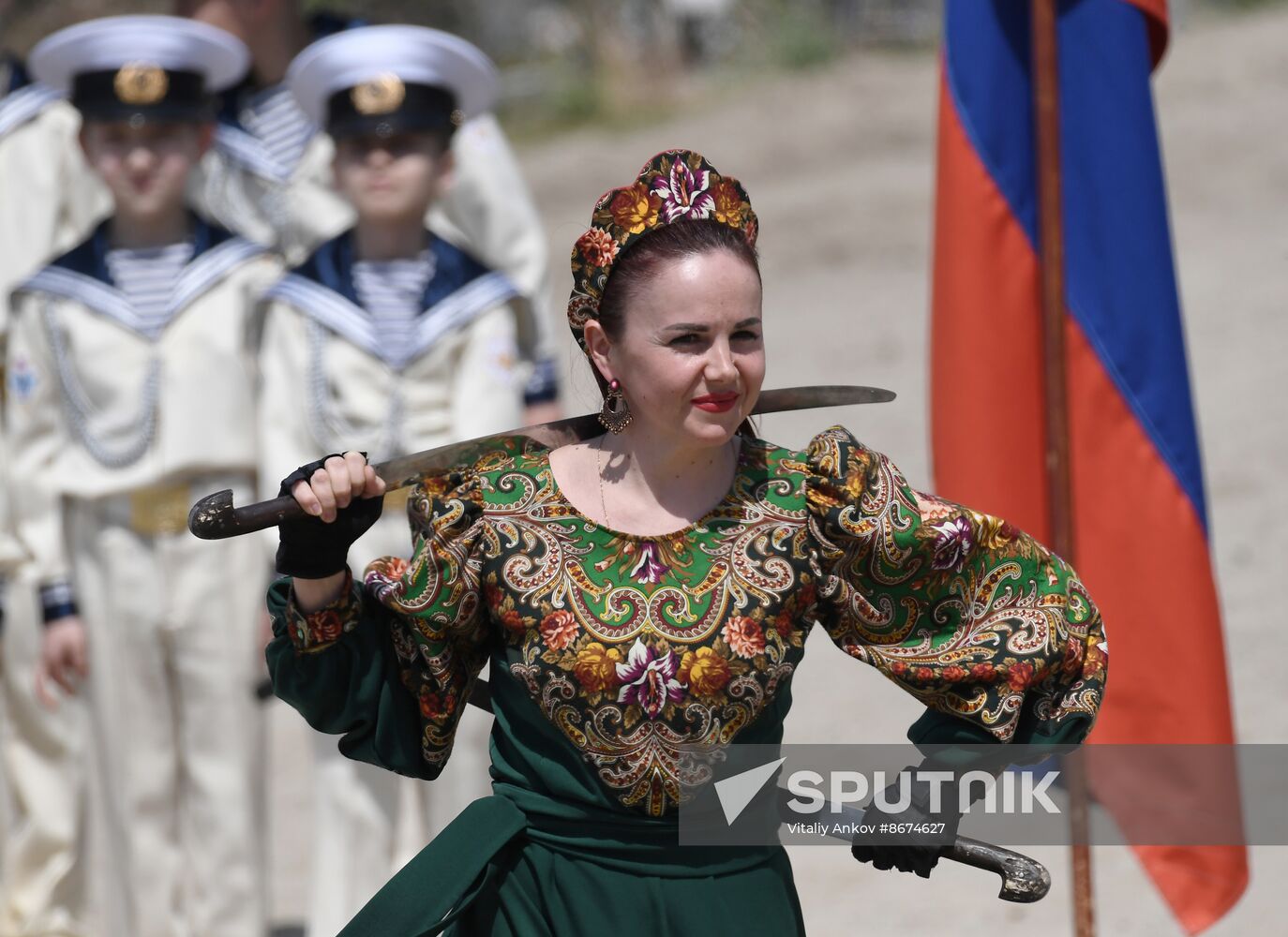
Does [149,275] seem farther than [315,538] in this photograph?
Yes

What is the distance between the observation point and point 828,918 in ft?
16.1

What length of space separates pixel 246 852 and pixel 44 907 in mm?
617

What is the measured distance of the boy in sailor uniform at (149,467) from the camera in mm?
4250

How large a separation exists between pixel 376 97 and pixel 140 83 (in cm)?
55

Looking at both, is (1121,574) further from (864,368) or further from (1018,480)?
(864,368)

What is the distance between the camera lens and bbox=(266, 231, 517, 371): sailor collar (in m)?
4.16

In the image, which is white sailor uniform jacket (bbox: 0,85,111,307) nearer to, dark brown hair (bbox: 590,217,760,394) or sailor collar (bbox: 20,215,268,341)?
sailor collar (bbox: 20,215,268,341)

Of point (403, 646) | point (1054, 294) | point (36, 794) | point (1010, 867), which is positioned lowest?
point (36, 794)

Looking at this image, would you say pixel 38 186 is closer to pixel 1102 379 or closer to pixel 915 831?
pixel 1102 379

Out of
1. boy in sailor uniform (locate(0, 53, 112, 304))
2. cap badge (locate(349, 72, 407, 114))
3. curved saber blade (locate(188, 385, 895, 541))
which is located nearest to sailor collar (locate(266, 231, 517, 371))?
cap badge (locate(349, 72, 407, 114))

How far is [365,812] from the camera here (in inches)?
167

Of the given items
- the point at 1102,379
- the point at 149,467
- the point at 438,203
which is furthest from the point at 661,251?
the point at 438,203

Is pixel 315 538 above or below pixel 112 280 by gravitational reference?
below

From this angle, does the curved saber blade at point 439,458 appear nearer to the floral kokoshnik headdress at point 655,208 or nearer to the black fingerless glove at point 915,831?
the floral kokoshnik headdress at point 655,208
